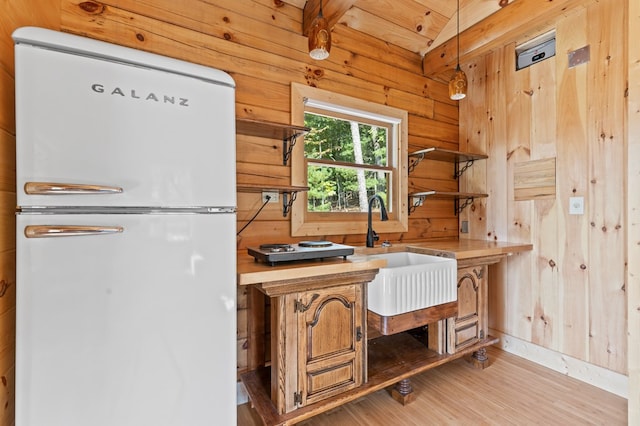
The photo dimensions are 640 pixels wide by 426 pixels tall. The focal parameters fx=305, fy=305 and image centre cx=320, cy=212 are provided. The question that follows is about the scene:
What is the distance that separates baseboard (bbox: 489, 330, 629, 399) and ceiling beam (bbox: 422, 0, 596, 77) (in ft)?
7.55

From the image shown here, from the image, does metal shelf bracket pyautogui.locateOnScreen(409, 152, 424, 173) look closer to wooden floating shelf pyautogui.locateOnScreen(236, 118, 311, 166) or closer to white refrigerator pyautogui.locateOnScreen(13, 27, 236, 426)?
wooden floating shelf pyautogui.locateOnScreen(236, 118, 311, 166)

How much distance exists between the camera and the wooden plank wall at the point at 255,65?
1.37 metres

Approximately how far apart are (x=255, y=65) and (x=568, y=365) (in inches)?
117

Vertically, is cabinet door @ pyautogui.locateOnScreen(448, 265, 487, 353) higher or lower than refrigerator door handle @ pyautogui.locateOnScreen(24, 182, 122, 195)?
lower

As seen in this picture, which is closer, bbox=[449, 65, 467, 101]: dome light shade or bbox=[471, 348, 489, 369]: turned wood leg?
bbox=[449, 65, 467, 101]: dome light shade

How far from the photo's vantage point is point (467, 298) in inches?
84.3

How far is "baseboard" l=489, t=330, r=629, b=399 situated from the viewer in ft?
6.29

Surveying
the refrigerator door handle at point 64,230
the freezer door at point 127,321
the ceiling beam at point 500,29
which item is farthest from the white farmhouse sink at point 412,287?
the ceiling beam at point 500,29

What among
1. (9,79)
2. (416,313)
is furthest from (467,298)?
(9,79)

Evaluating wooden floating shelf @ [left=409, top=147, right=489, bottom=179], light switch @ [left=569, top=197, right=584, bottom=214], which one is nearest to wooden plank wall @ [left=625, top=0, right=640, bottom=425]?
light switch @ [left=569, top=197, right=584, bottom=214]

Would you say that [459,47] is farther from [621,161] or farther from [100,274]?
[100,274]

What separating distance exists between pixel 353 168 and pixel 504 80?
1.53 metres

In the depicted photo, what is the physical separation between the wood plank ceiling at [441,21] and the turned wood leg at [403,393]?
7.54ft

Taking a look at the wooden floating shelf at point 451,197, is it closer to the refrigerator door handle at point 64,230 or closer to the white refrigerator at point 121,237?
the white refrigerator at point 121,237
